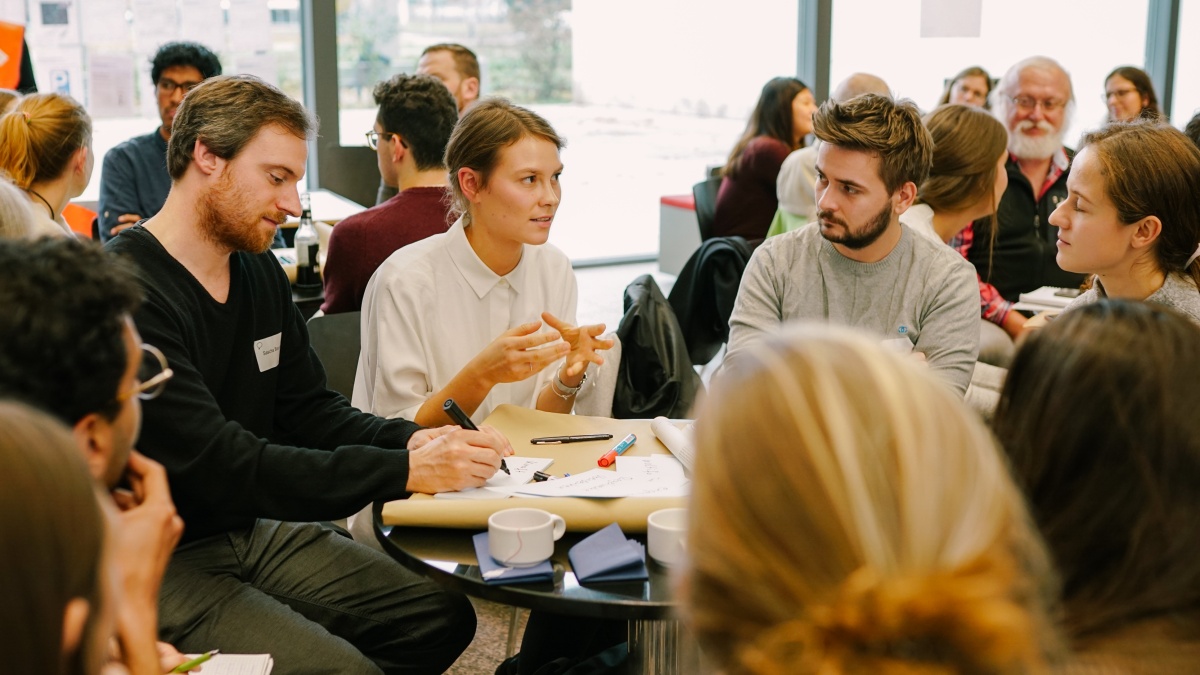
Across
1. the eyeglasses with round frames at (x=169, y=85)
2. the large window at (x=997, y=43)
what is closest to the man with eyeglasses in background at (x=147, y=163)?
the eyeglasses with round frames at (x=169, y=85)

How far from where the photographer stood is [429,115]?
354 centimetres

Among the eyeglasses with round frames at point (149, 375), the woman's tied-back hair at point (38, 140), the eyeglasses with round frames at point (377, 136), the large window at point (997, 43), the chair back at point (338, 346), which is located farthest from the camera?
the large window at point (997, 43)

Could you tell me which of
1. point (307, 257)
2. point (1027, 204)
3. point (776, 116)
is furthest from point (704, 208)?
point (307, 257)

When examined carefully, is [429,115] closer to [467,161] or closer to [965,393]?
[467,161]

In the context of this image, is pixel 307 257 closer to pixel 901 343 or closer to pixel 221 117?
pixel 221 117

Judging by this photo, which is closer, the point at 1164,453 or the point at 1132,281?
the point at 1164,453

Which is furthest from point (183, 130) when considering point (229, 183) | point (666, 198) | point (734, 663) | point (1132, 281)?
point (666, 198)

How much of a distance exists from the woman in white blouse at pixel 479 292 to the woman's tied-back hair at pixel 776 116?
2.96m

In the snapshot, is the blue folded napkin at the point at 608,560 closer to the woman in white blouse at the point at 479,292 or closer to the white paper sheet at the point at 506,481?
the white paper sheet at the point at 506,481

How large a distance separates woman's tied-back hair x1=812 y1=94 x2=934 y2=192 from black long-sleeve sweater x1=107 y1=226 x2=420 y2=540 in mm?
1224

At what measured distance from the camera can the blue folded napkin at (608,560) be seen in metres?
1.60

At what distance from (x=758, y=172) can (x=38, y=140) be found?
3131 mm

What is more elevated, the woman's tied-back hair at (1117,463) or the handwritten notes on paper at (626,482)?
the woman's tied-back hair at (1117,463)

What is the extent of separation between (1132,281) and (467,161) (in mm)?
1605
